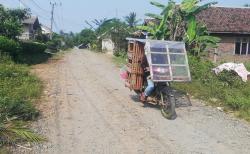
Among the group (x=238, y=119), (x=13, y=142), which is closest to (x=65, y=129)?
(x=13, y=142)

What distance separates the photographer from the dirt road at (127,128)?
733 centimetres

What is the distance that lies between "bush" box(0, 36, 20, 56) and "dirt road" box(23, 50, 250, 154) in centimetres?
872

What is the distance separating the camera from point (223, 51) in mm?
29656

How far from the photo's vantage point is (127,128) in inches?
341

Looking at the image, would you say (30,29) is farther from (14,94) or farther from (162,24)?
(14,94)

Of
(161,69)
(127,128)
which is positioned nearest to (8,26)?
(161,69)

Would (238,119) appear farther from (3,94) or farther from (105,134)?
(3,94)

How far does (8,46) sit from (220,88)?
11.5 metres

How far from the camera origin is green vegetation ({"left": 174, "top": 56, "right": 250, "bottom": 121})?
11364mm

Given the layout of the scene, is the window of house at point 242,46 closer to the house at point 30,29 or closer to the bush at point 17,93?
the bush at point 17,93

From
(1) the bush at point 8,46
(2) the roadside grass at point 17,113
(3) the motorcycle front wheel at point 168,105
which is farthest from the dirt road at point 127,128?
(1) the bush at point 8,46

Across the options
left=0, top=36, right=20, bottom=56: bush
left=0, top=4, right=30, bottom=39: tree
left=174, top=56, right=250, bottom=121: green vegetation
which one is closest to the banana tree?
left=174, top=56, right=250, bottom=121: green vegetation

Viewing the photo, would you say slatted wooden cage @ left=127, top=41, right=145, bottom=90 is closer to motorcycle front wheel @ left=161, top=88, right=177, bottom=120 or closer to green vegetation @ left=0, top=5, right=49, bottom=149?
A: motorcycle front wheel @ left=161, top=88, right=177, bottom=120

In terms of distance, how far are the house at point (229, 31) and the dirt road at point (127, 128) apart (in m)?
17.7
